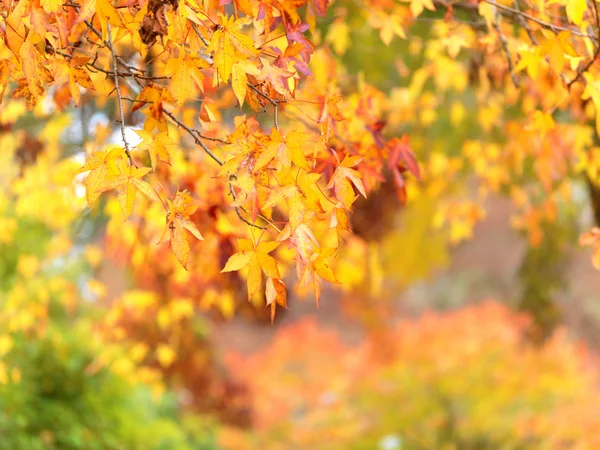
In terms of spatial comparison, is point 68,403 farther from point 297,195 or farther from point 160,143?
point 297,195

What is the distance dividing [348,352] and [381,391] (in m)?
2.62

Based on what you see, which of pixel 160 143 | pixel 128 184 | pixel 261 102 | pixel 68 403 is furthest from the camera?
pixel 68 403

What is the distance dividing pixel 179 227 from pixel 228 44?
451mm

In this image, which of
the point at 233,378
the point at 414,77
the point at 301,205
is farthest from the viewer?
the point at 233,378

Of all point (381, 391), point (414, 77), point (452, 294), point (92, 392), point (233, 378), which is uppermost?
point (414, 77)

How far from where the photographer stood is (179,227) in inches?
78.9

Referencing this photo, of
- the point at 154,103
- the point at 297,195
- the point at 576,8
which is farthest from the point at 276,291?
the point at 576,8

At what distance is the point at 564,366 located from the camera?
831 cm

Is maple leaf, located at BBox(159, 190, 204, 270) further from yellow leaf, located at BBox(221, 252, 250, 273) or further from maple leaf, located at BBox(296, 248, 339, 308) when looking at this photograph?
maple leaf, located at BBox(296, 248, 339, 308)

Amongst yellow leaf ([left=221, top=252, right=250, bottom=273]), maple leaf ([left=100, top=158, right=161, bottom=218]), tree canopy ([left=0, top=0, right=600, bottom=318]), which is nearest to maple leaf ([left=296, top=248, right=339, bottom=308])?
tree canopy ([left=0, top=0, right=600, bottom=318])

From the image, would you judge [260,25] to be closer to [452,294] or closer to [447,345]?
[447,345]

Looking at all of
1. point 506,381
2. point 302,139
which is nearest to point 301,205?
point 302,139

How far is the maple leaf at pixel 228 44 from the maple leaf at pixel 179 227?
0.32m

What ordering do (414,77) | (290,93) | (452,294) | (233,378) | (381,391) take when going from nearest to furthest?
(290,93) → (414,77) → (381,391) → (233,378) → (452,294)
